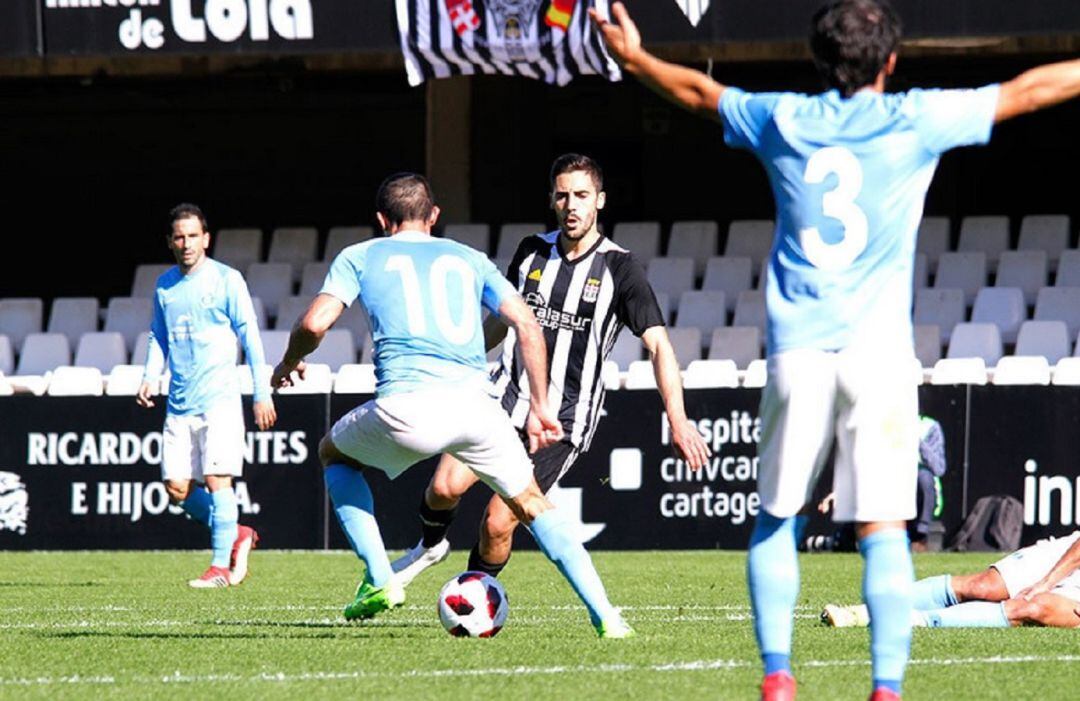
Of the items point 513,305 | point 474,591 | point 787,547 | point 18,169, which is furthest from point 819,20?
point 18,169

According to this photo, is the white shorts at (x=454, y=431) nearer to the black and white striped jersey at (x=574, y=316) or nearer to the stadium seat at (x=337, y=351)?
the black and white striped jersey at (x=574, y=316)

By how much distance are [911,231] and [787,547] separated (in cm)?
89

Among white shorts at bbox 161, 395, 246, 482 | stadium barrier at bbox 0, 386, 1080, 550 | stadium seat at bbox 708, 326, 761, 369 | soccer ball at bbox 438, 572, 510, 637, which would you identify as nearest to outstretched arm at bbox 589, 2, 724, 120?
soccer ball at bbox 438, 572, 510, 637

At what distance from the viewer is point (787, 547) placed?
565 cm

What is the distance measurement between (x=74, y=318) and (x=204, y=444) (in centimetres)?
975

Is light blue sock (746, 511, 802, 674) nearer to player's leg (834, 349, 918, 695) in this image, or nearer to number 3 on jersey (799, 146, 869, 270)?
player's leg (834, 349, 918, 695)

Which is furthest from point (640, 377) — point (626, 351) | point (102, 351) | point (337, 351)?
point (102, 351)

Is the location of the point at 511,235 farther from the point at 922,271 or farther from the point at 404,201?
the point at 404,201

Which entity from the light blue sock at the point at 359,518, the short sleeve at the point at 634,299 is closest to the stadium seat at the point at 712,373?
the short sleeve at the point at 634,299

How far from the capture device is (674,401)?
8.48 meters

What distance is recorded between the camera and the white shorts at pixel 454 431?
309 inches

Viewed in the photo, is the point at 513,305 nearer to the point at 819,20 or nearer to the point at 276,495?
the point at 819,20

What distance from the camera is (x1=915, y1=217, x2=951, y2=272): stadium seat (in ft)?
65.2

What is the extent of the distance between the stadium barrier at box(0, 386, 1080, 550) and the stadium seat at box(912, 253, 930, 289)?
375 centimetres
